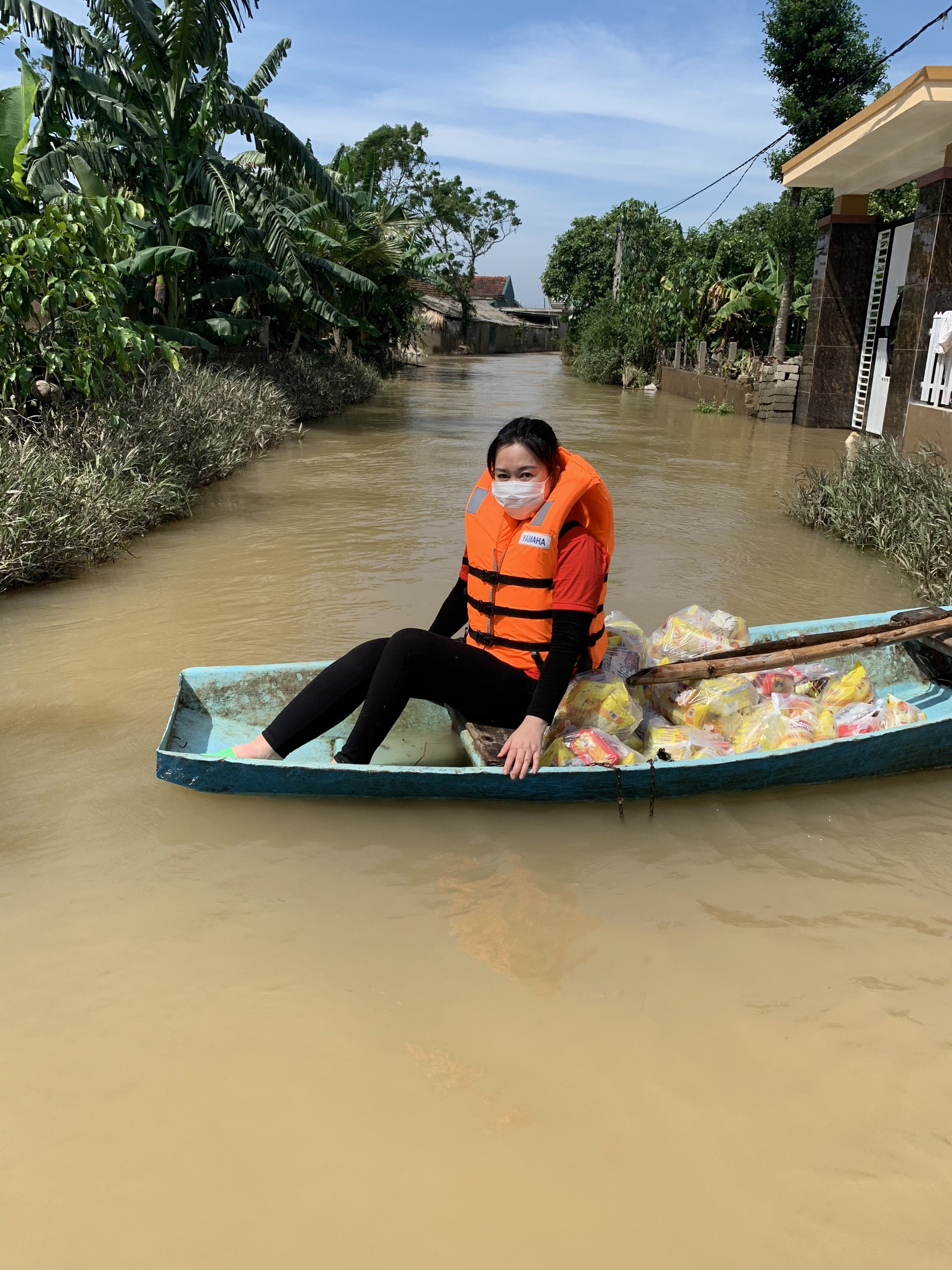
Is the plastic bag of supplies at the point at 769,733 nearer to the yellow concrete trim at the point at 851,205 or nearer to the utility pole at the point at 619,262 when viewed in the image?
the yellow concrete trim at the point at 851,205

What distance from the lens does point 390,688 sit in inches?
137

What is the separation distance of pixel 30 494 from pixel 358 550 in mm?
2568

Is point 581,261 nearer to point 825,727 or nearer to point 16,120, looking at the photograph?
point 16,120

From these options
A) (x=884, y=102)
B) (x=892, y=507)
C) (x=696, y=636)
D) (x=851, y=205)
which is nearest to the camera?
(x=696, y=636)

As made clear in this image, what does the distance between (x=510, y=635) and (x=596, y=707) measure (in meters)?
0.42

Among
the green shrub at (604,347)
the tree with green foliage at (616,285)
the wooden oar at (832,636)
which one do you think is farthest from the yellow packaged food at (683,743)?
the green shrub at (604,347)

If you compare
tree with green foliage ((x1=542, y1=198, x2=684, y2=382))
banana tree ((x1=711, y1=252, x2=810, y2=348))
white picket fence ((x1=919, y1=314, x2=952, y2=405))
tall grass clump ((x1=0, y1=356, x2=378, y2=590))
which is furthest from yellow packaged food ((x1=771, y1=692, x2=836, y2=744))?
tree with green foliage ((x1=542, y1=198, x2=684, y2=382))

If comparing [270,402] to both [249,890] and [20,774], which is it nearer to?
[20,774]

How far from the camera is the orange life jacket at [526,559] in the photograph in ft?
11.4

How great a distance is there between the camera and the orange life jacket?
346cm

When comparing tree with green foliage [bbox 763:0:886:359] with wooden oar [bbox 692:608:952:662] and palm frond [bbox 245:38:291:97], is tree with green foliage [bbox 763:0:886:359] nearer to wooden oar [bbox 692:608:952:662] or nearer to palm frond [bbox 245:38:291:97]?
palm frond [bbox 245:38:291:97]

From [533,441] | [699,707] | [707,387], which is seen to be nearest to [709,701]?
[699,707]

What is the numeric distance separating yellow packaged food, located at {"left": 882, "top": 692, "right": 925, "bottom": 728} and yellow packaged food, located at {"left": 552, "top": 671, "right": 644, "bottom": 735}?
1.12 meters

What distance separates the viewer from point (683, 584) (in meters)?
7.33
